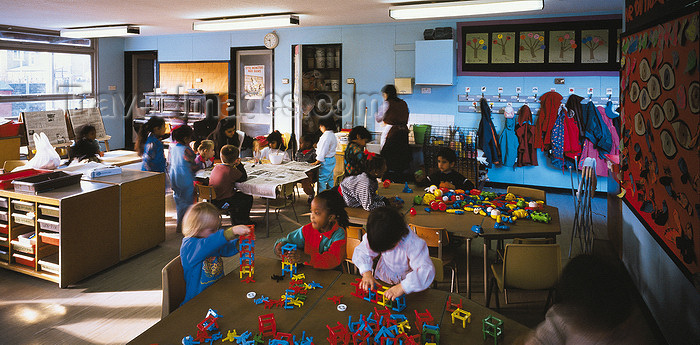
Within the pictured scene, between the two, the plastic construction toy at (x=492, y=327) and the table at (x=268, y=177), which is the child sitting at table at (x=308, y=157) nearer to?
the table at (x=268, y=177)

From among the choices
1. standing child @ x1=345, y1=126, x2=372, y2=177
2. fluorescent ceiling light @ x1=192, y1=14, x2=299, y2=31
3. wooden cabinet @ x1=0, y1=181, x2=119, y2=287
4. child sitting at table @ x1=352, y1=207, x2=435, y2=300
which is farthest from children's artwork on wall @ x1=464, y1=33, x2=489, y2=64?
child sitting at table @ x1=352, y1=207, x2=435, y2=300

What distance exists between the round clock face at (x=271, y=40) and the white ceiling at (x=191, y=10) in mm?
1091

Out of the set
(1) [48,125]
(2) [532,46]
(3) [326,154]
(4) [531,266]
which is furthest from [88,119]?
(4) [531,266]

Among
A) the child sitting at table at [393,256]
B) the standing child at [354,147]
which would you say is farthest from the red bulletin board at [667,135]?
the standing child at [354,147]

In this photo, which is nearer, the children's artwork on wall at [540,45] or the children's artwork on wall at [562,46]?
the children's artwork on wall at [540,45]

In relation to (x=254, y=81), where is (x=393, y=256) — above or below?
below

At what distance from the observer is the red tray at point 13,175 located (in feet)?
14.8

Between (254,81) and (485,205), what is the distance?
734 centimetres

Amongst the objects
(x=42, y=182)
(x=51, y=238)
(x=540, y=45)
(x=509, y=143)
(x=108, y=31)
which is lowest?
(x=51, y=238)

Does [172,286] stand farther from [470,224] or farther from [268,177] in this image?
[268,177]

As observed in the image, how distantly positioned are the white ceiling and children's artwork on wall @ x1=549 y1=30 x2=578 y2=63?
33cm

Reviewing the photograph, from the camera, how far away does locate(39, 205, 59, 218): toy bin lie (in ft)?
13.7

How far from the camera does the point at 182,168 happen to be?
5.70 m

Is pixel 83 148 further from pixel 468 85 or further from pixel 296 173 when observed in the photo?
pixel 468 85
